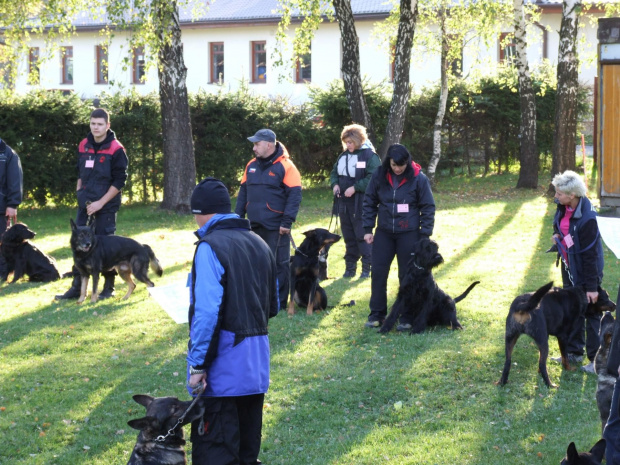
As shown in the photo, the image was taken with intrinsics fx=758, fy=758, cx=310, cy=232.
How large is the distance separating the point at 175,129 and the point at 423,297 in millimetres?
9937

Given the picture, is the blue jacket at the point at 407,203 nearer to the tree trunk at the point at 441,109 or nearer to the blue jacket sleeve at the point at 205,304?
the blue jacket sleeve at the point at 205,304

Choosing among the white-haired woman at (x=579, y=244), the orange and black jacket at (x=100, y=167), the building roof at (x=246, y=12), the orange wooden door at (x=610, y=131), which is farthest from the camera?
the building roof at (x=246, y=12)

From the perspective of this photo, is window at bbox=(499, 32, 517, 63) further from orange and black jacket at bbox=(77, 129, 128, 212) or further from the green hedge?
orange and black jacket at bbox=(77, 129, 128, 212)

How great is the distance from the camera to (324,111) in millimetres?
20281

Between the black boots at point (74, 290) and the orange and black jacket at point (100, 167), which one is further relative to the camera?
the black boots at point (74, 290)

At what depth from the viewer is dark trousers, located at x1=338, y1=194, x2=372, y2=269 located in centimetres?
1053

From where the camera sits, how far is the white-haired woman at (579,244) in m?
6.44

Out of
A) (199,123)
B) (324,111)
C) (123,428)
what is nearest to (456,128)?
(324,111)

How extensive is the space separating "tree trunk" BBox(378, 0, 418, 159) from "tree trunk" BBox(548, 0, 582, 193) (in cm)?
331

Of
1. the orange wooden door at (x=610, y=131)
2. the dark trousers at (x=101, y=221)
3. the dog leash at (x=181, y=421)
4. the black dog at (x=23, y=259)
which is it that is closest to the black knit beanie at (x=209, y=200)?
the dog leash at (x=181, y=421)

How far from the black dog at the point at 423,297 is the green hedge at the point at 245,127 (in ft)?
35.0

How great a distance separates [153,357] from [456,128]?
16.0 metres

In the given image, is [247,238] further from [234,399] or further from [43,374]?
[43,374]

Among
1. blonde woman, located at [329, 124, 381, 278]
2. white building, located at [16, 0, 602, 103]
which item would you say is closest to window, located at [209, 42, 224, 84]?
white building, located at [16, 0, 602, 103]
